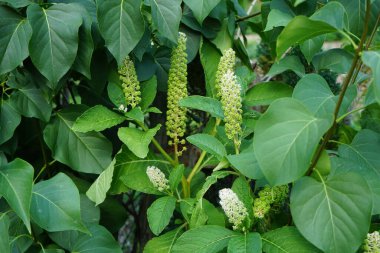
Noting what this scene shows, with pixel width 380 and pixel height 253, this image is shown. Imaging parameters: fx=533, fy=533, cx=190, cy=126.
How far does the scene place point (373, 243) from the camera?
1.28 meters

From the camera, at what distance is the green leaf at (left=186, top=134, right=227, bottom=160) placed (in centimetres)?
145

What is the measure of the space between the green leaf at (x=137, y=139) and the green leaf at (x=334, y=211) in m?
0.47

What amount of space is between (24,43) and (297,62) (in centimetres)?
85

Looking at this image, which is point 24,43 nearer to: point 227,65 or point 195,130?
point 227,65

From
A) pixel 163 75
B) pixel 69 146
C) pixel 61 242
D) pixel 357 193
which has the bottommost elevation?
pixel 61 242

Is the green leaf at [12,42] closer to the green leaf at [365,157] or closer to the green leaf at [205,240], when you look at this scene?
the green leaf at [205,240]

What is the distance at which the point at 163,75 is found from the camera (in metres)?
1.89

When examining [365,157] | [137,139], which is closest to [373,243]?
[365,157]

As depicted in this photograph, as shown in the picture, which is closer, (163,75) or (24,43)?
(24,43)

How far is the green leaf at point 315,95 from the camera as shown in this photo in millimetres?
→ 1393

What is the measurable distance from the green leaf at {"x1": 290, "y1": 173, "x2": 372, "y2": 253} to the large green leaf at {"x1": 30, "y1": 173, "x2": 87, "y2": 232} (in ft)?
1.90

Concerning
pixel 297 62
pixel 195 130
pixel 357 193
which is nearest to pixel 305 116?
pixel 357 193

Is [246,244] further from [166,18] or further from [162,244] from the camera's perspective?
[166,18]

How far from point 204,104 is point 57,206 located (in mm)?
501
